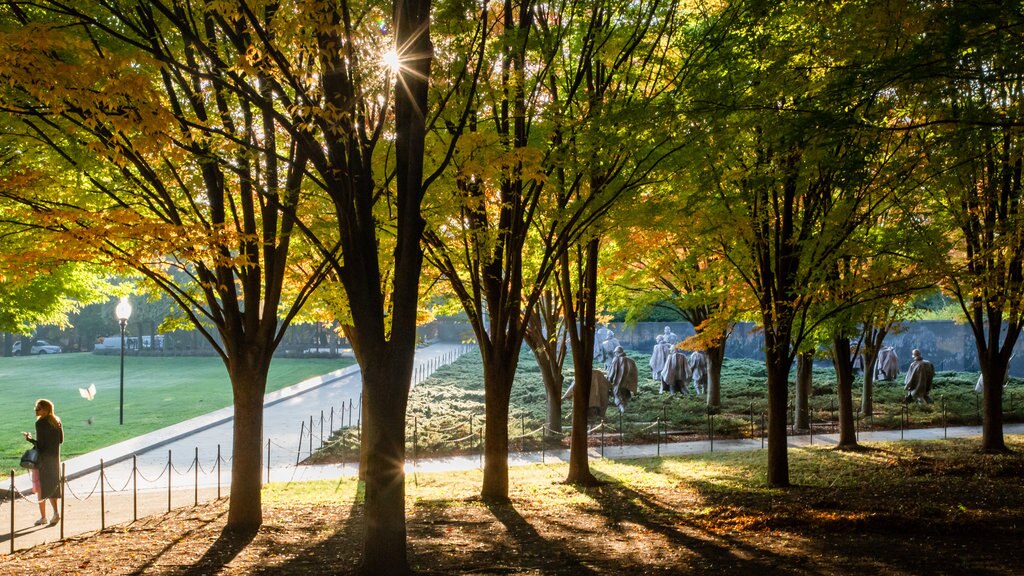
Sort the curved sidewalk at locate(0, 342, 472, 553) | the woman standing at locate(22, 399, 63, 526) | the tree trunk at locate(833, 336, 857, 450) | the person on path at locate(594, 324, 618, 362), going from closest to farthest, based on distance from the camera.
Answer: the woman standing at locate(22, 399, 63, 526), the curved sidewalk at locate(0, 342, 472, 553), the tree trunk at locate(833, 336, 857, 450), the person on path at locate(594, 324, 618, 362)

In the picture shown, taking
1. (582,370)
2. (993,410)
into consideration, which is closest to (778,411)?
(582,370)

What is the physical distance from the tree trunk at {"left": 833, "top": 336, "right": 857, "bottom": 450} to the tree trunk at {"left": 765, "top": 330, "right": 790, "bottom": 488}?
4.81m

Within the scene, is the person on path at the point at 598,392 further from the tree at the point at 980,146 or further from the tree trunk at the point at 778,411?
the tree trunk at the point at 778,411

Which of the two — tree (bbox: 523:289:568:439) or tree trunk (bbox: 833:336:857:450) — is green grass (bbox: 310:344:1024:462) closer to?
tree (bbox: 523:289:568:439)

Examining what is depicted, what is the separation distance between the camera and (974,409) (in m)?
21.7

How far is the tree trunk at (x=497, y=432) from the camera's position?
11.4 metres

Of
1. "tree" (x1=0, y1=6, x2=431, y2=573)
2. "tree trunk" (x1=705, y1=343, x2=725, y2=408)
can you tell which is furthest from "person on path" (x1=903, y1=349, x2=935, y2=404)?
"tree" (x1=0, y1=6, x2=431, y2=573)

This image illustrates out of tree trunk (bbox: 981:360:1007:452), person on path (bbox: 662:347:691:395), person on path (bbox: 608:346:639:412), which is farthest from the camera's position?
person on path (bbox: 662:347:691:395)

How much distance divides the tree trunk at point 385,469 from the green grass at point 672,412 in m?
9.72

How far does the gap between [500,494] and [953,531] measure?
19.2 ft

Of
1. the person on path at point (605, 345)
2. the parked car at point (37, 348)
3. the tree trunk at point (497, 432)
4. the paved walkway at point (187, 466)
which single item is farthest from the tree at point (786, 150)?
the parked car at point (37, 348)

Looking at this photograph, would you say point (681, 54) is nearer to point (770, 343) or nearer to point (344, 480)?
point (770, 343)

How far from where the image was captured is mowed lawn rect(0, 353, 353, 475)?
72.7 ft

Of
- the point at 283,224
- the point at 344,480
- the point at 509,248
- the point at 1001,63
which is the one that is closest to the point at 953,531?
the point at 1001,63
